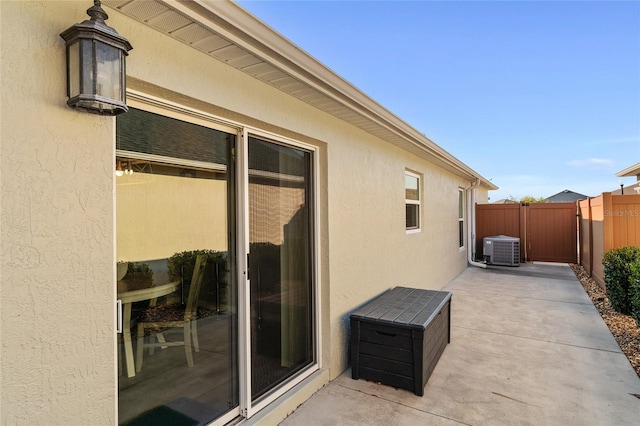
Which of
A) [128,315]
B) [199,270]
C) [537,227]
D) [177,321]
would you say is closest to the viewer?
[128,315]

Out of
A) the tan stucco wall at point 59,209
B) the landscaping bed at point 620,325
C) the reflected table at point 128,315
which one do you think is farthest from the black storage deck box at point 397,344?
the tan stucco wall at point 59,209

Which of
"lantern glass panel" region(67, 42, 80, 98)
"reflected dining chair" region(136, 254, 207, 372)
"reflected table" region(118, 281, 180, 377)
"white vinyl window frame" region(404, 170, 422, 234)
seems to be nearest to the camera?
"lantern glass panel" region(67, 42, 80, 98)

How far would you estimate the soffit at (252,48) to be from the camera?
1.74 m

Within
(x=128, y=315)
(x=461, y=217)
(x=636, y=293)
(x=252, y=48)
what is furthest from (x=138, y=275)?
(x=461, y=217)

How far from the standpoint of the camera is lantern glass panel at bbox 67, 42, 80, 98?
4.74ft

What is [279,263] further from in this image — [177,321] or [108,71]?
[108,71]

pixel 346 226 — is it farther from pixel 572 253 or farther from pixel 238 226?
pixel 572 253

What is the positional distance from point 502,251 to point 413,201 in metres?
6.26

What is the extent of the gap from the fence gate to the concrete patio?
6573mm

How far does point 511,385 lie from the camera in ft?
10.9

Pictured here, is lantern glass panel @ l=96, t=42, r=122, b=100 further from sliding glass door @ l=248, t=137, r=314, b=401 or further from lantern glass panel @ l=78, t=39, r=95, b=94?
sliding glass door @ l=248, t=137, r=314, b=401

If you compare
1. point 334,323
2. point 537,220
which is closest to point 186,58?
point 334,323

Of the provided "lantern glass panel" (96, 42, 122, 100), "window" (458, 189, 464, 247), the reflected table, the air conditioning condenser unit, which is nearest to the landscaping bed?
the air conditioning condenser unit

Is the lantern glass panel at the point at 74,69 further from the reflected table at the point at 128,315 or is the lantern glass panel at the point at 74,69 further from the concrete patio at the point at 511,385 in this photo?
the concrete patio at the point at 511,385
